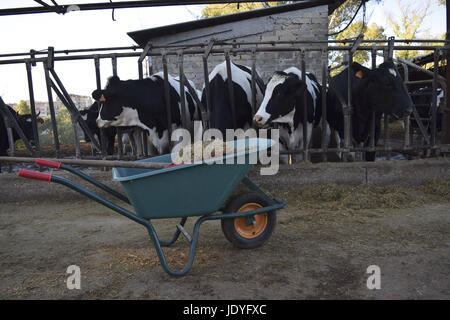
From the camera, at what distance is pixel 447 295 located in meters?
2.09

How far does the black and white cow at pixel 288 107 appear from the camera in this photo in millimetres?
4723

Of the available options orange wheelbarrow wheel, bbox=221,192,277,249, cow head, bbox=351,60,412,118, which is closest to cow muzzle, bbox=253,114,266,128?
cow head, bbox=351,60,412,118

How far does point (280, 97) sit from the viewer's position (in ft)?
15.7

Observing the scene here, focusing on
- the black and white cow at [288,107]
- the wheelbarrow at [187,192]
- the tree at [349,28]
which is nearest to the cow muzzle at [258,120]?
the black and white cow at [288,107]

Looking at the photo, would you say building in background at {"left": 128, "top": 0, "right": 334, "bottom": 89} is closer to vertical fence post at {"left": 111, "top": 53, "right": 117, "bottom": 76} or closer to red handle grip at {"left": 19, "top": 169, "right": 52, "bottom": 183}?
vertical fence post at {"left": 111, "top": 53, "right": 117, "bottom": 76}


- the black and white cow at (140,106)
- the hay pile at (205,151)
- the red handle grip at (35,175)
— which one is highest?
the black and white cow at (140,106)

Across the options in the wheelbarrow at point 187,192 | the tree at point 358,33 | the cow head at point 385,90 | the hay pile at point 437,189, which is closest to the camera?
the wheelbarrow at point 187,192

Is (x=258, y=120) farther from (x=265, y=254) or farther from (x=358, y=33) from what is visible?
(x=358, y=33)

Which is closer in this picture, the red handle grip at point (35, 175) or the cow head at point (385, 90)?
the red handle grip at point (35, 175)

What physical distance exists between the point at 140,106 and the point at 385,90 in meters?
3.45

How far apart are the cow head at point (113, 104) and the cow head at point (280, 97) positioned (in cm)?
193

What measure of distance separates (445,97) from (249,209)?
4.49 meters

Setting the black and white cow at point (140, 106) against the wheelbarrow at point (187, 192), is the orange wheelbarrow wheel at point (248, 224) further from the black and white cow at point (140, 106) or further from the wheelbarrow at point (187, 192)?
the black and white cow at point (140, 106)

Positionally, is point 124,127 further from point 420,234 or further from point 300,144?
point 420,234
